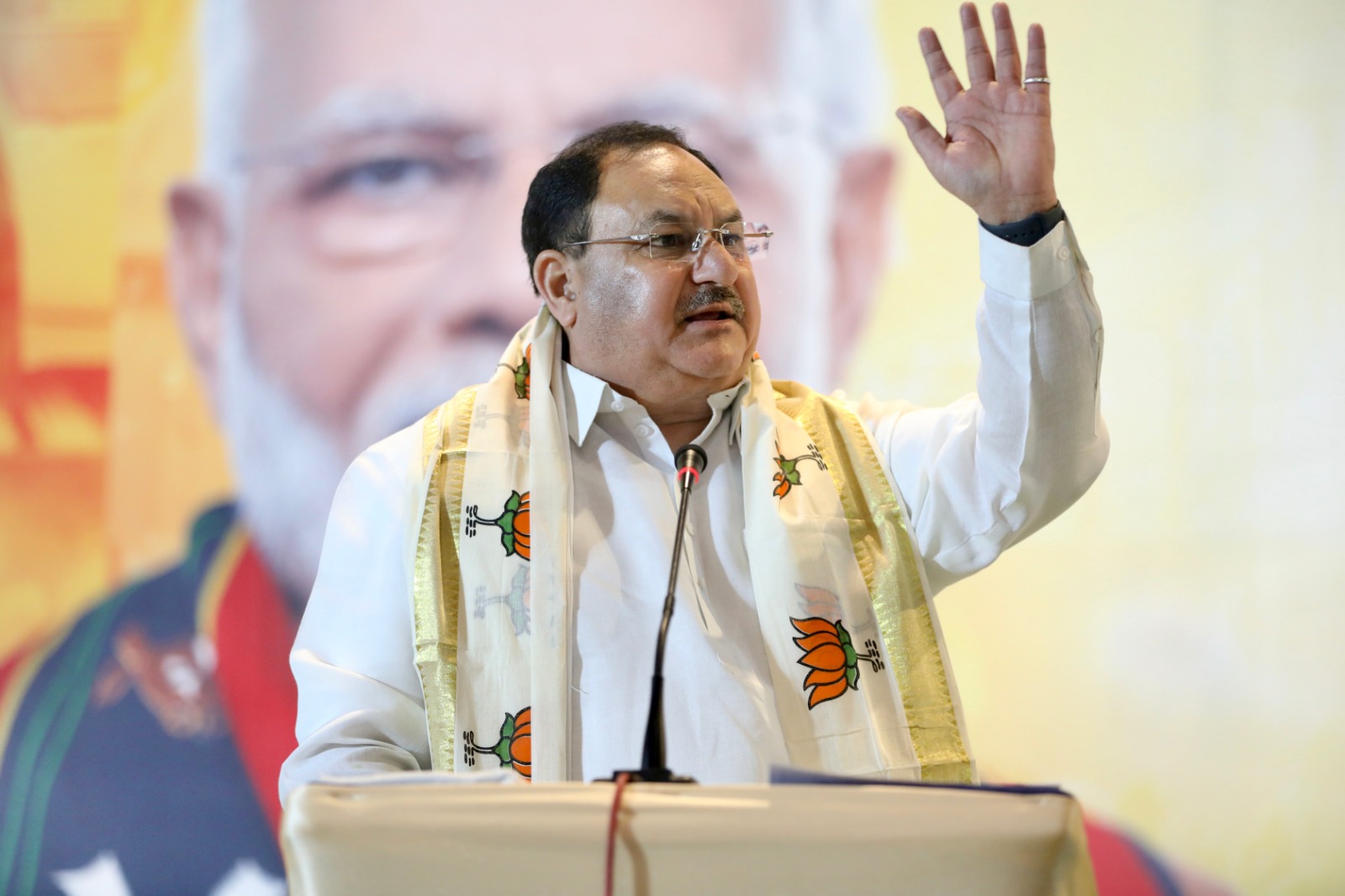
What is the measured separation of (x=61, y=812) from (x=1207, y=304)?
3.52 metres

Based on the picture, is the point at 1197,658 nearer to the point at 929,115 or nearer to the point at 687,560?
the point at 929,115

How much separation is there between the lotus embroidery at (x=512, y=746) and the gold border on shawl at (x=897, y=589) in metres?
0.64

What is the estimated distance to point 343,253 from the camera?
359 centimetres

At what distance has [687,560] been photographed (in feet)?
6.96

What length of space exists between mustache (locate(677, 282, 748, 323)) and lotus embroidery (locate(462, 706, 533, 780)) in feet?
2.52

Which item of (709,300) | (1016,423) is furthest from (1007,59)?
(709,300)

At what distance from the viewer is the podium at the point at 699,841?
1.00 metres

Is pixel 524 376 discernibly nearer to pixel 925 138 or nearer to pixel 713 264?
pixel 713 264

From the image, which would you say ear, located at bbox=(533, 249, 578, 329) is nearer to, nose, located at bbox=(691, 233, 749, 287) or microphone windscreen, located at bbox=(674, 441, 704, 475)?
nose, located at bbox=(691, 233, 749, 287)

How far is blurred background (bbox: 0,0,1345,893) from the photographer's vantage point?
132 inches

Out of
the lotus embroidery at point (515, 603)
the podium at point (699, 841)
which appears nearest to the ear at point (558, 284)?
the lotus embroidery at point (515, 603)

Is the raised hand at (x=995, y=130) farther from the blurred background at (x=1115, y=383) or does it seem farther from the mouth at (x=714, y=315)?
the blurred background at (x=1115, y=383)

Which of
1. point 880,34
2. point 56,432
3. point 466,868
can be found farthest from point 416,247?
point 466,868

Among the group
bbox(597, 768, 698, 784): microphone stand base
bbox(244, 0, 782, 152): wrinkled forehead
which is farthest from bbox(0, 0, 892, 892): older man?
bbox(597, 768, 698, 784): microphone stand base
